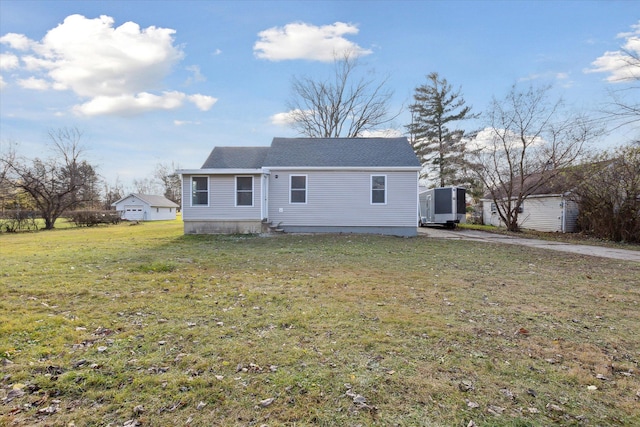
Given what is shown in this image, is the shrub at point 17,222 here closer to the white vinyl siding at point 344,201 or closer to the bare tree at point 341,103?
the white vinyl siding at point 344,201

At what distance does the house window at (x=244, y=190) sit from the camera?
14109 millimetres

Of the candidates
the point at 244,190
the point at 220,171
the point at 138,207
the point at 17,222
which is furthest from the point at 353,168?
the point at 138,207

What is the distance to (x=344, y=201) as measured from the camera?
1462cm

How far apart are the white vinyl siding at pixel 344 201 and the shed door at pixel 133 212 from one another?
29224mm

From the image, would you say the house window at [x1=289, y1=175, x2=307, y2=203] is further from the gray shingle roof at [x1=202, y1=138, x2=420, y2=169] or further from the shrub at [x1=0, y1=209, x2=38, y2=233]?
the shrub at [x1=0, y1=209, x2=38, y2=233]

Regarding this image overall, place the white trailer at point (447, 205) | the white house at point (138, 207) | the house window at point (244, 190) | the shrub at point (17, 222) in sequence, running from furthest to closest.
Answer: the white house at point (138, 207) → the shrub at point (17, 222) → the white trailer at point (447, 205) → the house window at point (244, 190)

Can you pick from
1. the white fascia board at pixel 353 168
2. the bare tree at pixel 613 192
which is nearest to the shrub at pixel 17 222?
the white fascia board at pixel 353 168

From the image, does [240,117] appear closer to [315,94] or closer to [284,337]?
[315,94]

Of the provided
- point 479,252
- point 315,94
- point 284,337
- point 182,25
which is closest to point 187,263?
point 284,337

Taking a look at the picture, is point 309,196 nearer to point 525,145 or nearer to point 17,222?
point 525,145

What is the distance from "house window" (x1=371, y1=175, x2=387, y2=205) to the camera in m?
14.5

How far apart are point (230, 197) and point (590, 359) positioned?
13.1 meters

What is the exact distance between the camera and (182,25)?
13.0 metres

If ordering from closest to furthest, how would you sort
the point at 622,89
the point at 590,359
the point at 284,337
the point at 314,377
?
the point at 314,377
the point at 590,359
the point at 284,337
the point at 622,89
